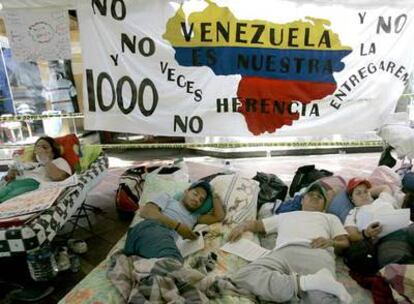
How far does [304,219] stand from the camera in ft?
6.47

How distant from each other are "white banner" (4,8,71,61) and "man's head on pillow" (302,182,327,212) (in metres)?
2.22

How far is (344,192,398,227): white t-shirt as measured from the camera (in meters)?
1.98

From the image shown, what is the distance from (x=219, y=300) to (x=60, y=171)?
166cm

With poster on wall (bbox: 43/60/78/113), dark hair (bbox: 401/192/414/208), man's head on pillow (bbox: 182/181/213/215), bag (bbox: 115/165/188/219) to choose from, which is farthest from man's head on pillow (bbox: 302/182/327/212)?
poster on wall (bbox: 43/60/78/113)

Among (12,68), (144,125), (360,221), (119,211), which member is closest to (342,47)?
(360,221)

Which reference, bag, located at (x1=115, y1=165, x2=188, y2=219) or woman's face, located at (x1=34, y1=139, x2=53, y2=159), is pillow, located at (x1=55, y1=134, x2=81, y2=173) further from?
bag, located at (x1=115, y1=165, x2=188, y2=219)

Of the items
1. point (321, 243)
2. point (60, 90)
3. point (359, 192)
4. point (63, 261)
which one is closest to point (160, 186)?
point (63, 261)

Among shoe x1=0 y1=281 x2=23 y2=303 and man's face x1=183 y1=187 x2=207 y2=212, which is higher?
man's face x1=183 y1=187 x2=207 y2=212

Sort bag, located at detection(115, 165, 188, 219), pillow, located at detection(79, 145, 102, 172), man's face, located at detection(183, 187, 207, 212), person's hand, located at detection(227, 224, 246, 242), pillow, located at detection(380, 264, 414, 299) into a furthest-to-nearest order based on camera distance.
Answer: bag, located at detection(115, 165, 188, 219) < pillow, located at detection(79, 145, 102, 172) < man's face, located at detection(183, 187, 207, 212) < person's hand, located at detection(227, 224, 246, 242) < pillow, located at detection(380, 264, 414, 299)

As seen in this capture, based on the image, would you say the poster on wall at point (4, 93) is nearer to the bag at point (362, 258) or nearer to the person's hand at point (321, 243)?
the person's hand at point (321, 243)

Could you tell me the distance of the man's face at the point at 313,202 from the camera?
6.84 feet

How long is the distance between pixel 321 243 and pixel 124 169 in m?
3.03

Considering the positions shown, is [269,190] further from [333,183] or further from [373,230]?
[373,230]

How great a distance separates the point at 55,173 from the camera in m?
2.50
